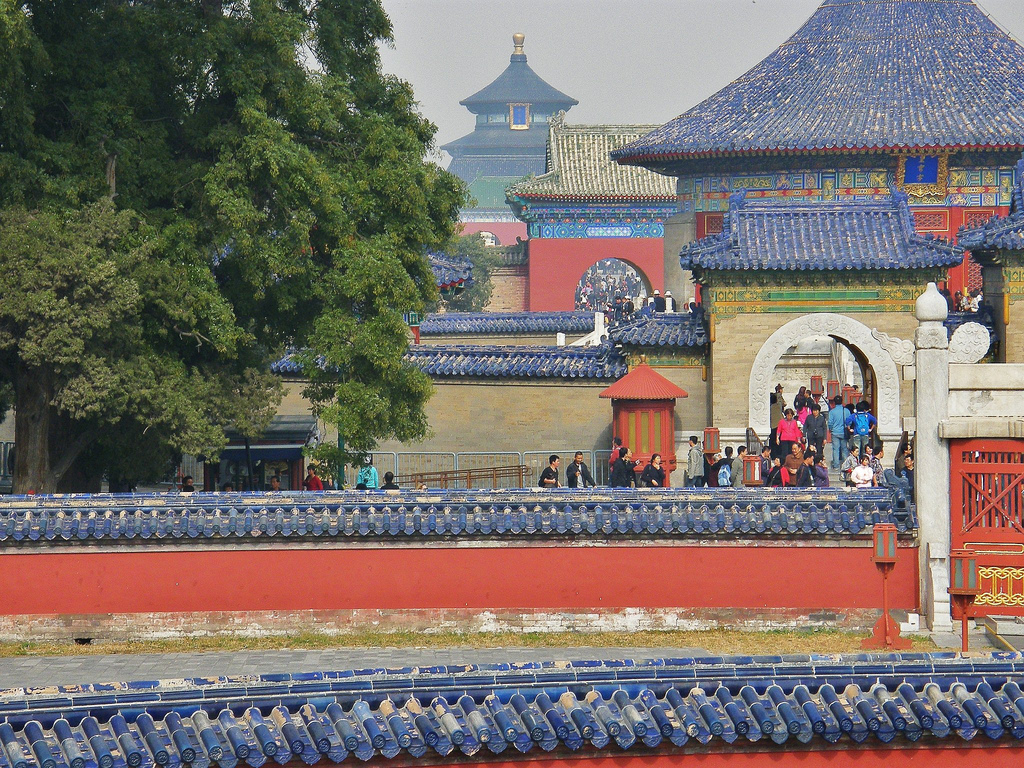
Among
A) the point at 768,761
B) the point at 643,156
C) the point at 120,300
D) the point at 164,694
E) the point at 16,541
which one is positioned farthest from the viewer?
the point at 643,156

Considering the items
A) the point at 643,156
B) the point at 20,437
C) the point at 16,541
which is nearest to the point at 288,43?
the point at 20,437

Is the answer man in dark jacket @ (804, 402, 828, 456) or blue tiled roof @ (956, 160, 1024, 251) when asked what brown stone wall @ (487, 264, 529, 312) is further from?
man in dark jacket @ (804, 402, 828, 456)

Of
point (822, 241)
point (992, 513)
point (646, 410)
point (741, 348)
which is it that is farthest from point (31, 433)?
point (822, 241)

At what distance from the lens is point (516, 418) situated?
2862 cm

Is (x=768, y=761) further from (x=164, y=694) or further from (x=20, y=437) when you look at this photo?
(x=20, y=437)

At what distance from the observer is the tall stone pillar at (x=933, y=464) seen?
16.4 metres

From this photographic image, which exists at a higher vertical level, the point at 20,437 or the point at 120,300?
the point at 120,300

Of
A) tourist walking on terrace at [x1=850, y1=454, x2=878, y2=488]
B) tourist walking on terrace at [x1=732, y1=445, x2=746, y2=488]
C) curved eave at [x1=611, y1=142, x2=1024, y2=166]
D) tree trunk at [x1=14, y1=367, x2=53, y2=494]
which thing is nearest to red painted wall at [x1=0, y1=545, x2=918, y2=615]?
tourist walking on terrace at [x1=850, y1=454, x2=878, y2=488]

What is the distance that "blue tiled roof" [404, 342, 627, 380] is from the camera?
90.9 feet

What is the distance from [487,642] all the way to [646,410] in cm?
973

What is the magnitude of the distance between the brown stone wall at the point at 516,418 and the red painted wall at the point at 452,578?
11.0 meters

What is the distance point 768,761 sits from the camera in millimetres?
9211

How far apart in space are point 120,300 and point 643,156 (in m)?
22.9

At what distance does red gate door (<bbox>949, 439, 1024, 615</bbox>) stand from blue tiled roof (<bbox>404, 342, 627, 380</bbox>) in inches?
447
